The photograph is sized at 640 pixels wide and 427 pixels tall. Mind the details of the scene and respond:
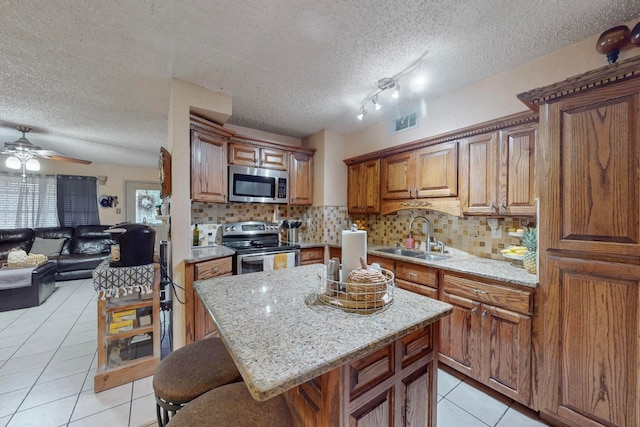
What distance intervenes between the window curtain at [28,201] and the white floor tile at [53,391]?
4.82 meters

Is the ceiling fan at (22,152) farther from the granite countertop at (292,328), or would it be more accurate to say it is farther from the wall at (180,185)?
the granite countertop at (292,328)

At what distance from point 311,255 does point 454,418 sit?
208 centimetres

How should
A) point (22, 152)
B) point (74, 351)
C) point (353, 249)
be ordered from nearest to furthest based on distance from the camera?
point (353, 249) < point (74, 351) < point (22, 152)

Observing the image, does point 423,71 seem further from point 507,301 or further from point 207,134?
point 207,134

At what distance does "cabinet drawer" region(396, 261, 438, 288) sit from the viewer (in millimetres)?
2085

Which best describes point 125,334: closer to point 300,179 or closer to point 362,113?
point 300,179

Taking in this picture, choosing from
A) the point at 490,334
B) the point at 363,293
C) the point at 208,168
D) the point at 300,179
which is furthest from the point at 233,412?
the point at 300,179

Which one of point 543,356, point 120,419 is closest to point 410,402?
point 543,356

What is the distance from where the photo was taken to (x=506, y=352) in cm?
165

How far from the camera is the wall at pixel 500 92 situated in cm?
169

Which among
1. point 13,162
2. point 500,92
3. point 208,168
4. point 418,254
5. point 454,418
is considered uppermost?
point 500,92

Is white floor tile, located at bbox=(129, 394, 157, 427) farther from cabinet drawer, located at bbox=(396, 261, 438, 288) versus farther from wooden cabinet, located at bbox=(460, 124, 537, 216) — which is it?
wooden cabinet, located at bbox=(460, 124, 537, 216)

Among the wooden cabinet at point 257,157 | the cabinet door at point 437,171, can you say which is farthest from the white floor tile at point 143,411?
the cabinet door at point 437,171

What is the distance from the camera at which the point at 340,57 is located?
1849 mm
